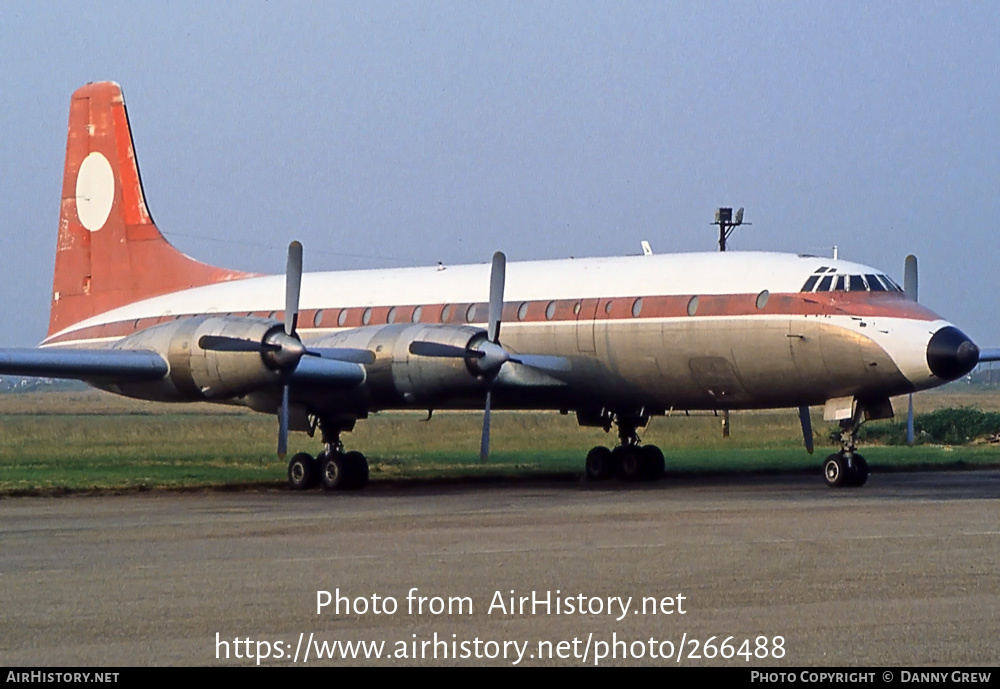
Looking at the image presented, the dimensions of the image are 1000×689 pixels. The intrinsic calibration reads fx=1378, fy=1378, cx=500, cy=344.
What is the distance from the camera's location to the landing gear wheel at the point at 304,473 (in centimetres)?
2216

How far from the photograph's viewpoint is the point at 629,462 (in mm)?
24000

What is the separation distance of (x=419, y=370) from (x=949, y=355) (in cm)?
758

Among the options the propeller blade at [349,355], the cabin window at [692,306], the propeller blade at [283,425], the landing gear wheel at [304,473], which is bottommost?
the landing gear wheel at [304,473]

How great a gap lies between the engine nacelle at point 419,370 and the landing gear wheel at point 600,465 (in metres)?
3.77

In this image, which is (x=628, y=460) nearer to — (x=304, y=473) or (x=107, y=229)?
(x=304, y=473)

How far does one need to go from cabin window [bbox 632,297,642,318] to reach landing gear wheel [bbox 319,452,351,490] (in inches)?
203

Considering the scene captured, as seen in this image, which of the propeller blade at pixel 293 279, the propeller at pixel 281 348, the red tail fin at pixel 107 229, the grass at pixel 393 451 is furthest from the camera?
the red tail fin at pixel 107 229

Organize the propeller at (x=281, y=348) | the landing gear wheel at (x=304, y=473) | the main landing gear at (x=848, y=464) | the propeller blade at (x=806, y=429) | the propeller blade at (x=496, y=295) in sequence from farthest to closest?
the propeller blade at (x=806, y=429) < the landing gear wheel at (x=304, y=473) < the propeller blade at (x=496, y=295) < the main landing gear at (x=848, y=464) < the propeller at (x=281, y=348)

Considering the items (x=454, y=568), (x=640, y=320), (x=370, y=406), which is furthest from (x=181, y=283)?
(x=454, y=568)

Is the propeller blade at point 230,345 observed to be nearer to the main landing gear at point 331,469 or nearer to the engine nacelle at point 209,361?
the engine nacelle at point 209,361

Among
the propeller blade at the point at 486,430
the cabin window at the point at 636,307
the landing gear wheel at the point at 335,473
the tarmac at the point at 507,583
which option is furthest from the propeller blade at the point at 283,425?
the cabin window at the point at 636,307

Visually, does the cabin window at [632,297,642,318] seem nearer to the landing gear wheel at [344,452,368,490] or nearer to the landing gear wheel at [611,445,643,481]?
the landing gear wheel at [611,445,643,481]

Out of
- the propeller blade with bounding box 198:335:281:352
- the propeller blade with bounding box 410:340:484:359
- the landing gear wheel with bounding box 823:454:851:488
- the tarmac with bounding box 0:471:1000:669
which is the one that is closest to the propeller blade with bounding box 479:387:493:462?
the propeller blade with bounding box 410:340:484:359
